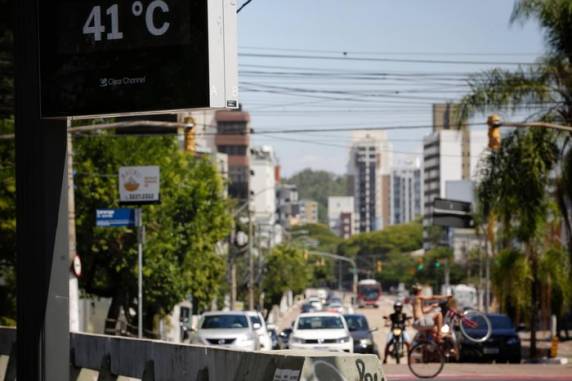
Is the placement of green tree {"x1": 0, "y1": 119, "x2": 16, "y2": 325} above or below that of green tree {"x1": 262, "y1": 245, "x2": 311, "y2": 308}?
above

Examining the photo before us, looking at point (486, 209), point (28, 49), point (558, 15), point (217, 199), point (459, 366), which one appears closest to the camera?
point (28, 49)

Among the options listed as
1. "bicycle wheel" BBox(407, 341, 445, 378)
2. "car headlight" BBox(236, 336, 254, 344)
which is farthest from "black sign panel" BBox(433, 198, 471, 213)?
"bicycle wheel" BBox(407, 341, 445, 378)

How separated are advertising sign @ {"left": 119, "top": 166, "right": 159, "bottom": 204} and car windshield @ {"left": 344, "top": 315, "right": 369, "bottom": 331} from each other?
7.39m

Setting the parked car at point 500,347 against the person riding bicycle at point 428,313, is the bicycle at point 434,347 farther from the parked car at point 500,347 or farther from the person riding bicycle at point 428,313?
the parked car at point 500,347

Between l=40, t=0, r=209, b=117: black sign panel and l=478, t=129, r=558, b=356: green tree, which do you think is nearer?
l=40, t=0, r=209, b=117: black sign panel

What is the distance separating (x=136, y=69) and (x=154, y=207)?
3884 cm

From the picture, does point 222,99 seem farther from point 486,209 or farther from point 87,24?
point 486,209

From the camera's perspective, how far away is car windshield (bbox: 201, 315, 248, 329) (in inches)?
1373

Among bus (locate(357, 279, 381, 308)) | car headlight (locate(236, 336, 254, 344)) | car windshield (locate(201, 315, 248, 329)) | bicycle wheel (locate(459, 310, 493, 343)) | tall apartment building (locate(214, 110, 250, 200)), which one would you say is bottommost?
bus (locate(357, 279, 381, 308))

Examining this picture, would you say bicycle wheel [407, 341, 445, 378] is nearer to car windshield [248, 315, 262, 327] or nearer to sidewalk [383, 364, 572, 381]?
sidewalk [383, 364, 572, 381]

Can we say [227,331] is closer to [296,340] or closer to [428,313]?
[296,340]

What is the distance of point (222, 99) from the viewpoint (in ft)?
31.1

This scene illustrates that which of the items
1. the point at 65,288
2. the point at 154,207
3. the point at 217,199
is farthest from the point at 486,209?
the point at 65,288

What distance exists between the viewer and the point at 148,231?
48.4 meters
